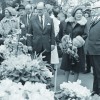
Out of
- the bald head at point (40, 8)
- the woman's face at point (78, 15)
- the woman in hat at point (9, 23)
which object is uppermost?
the bald head at point (40, 8)

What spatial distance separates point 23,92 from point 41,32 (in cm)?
351

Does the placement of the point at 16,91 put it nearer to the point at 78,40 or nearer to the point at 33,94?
the point at 33,94

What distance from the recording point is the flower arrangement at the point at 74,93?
2.54 meters

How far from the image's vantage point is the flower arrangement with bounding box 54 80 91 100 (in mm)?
2535

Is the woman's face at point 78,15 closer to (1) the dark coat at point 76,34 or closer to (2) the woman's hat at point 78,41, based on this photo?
(1) the dark coat at point 76,34

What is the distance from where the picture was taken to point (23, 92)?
2314 mm

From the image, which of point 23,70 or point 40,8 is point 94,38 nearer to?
point 40,8

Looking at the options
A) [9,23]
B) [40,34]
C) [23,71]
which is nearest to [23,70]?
[23,71]

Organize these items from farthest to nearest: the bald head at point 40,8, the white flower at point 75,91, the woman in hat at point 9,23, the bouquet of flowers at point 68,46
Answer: the bald head at point 40,8 → the bouquet of flowers at point 68,46 → the woman in hat at point 9,23 → the white flower at point 75,91

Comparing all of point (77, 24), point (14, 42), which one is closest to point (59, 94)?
point (14, 42)

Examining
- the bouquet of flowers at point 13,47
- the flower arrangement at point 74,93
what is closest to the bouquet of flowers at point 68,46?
the bouquet of flowers at point 13,47

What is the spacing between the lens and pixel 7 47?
11.7 feet

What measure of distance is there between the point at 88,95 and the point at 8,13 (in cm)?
401

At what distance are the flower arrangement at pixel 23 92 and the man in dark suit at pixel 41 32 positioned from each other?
133 inches
